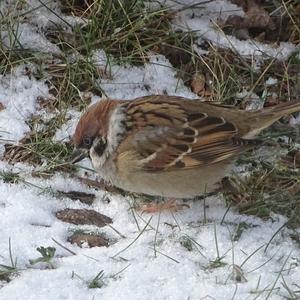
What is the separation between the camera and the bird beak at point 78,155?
14.1 ft

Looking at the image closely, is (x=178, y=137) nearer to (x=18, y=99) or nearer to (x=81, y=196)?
(x=81, y=196)

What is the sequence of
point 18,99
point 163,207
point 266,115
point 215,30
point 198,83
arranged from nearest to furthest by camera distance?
point 163,207
point 266,115
point 18,99
point 198,83
point 215,30

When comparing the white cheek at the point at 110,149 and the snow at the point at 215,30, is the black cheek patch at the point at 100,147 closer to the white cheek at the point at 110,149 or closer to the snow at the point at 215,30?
the white cheek at the point at 110,149

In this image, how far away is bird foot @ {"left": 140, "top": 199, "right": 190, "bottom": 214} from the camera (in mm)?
4285

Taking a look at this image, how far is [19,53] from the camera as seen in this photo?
508cm

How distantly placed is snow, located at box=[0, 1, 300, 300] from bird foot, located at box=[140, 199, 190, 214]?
0.04m

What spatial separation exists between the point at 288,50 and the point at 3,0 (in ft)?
6.08

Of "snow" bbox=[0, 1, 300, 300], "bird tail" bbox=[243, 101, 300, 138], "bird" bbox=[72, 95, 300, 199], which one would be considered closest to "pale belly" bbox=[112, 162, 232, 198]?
"bird" bbox=[72, 95, 300, 199]

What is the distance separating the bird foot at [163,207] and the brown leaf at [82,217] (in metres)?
0.21

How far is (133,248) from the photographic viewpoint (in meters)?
3.94

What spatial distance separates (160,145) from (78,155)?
16.9 inches

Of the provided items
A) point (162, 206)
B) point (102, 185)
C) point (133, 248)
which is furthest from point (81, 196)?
point (133, 248)

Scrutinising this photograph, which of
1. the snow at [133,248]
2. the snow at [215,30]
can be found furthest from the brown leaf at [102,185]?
the snow at [215,30]

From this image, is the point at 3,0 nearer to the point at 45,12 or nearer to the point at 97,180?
the point at 45,12
